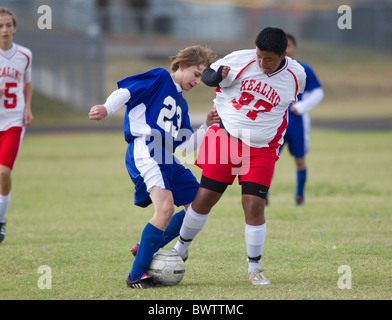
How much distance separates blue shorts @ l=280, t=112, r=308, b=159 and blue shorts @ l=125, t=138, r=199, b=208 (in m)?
3.92

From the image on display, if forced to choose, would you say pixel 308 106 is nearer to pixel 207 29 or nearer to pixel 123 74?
pixel 123 74

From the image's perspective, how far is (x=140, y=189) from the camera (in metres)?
5.48

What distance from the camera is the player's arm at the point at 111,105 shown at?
5.12 metres

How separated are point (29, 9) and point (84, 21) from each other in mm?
3174

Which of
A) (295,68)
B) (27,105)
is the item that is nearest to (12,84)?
(27,105)

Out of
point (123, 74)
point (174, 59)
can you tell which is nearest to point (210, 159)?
point (174, 59)

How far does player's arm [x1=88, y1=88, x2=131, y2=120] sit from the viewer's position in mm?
5121

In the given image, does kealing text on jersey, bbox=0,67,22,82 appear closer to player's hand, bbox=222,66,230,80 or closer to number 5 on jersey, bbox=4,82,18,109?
number 5 on jersey, bbox=4,82,18,109

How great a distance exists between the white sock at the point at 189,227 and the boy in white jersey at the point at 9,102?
2.48 metres

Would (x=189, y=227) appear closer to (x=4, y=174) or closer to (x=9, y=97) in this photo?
(x=4, y=174)

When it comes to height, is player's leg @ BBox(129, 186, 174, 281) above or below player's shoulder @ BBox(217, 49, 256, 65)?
below

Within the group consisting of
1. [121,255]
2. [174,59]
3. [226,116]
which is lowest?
[121,255]

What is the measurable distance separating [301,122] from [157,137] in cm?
439

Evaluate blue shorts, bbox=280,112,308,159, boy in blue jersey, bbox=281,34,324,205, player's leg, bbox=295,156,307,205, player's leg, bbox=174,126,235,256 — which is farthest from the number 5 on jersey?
player's leg, bbox=295,156,307,205
